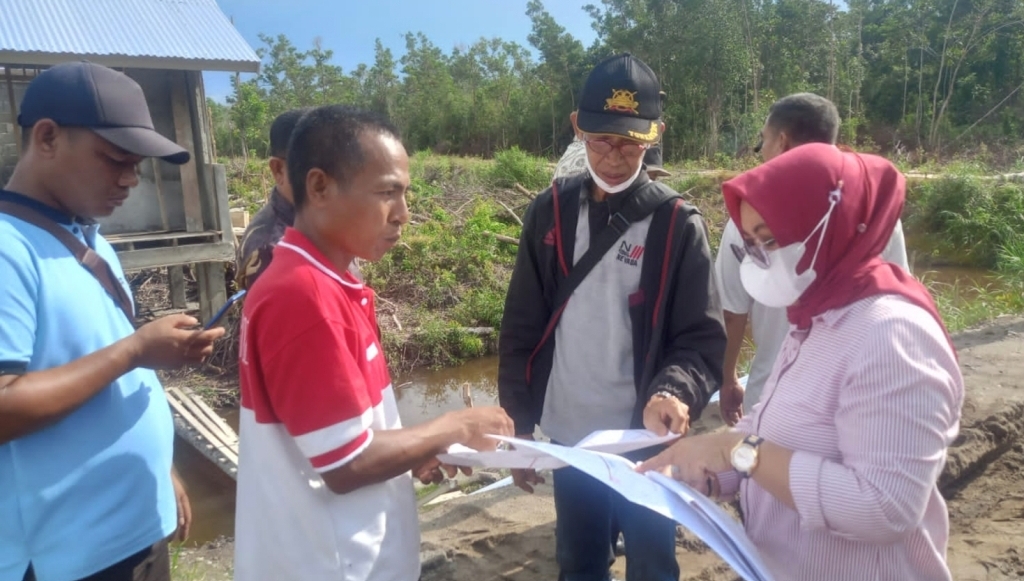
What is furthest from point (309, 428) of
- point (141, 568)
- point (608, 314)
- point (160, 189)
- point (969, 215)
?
point (969, 215)

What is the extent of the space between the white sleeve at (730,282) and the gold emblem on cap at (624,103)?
74 cm

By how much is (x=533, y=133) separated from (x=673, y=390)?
32.9 meters

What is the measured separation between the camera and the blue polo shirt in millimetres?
1482

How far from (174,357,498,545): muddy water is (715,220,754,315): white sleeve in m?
4.45

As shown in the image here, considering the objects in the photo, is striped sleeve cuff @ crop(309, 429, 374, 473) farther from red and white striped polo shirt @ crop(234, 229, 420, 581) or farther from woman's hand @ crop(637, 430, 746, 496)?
woman's hand @ crop(637, 430, 746, 496)

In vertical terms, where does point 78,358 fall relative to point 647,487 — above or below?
above

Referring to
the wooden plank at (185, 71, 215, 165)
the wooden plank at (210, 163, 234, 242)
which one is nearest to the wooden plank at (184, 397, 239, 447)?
the wooden plank at (210, 163, 234, 242)

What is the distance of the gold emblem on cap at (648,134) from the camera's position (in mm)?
2275

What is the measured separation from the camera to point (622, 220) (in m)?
2.29

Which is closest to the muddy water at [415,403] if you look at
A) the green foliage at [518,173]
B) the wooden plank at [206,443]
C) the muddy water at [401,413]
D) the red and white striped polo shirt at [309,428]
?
the muddy water at [401,413]

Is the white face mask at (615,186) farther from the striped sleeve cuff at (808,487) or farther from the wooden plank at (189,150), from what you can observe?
the wooden plank at (189,150)

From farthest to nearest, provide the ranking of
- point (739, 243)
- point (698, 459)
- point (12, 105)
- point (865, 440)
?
point (12, 105) < point (739, 243) < point (698, 459) < point (865, 440)

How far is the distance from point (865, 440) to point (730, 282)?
1553 mm

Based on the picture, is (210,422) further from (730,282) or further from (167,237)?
(730,282)
